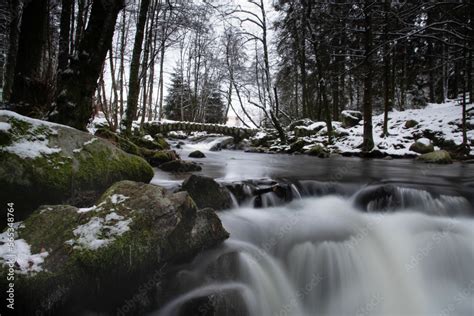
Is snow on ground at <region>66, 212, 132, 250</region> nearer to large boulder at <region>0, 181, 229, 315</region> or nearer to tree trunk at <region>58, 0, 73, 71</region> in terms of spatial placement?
large boulder at <region>0, 181, 229, 315</region>

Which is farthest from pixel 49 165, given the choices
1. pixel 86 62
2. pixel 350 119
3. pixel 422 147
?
pixel 350 119

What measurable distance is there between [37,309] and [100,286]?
44 centimetres

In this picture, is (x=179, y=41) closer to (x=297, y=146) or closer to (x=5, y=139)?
(x=297, y=146)

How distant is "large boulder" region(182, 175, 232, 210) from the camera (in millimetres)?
4105

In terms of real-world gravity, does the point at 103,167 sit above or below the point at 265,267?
above

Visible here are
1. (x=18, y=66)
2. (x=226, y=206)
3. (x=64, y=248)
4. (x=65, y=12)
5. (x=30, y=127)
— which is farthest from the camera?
(x=65, y=12)

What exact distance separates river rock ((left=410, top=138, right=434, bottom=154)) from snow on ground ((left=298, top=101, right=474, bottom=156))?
12 centimetres

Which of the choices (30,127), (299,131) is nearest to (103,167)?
(30,127)

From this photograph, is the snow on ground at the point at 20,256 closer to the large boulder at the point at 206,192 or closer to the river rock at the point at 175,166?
the large boulder at the point at 206,192

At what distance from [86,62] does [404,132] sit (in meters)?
14.8

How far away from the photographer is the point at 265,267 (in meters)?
3.27

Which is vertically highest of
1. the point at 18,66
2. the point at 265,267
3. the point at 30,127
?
the point at 18,66

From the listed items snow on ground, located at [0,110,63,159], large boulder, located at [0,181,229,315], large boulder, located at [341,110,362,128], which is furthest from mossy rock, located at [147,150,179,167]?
large boulder, located at [341,110,362,128]

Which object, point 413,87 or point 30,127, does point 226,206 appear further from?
point 413,87
